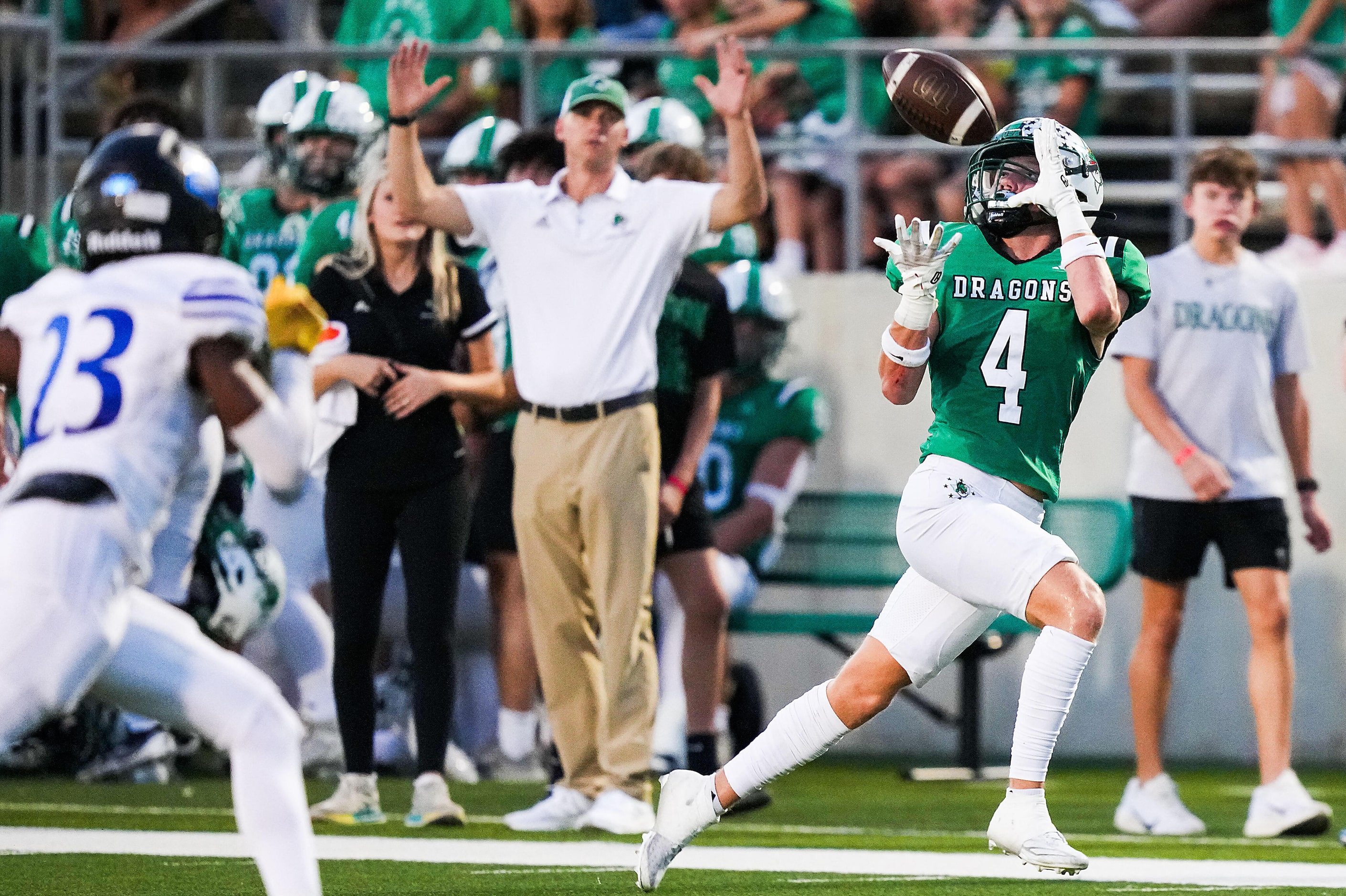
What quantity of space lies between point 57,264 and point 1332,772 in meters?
5.46

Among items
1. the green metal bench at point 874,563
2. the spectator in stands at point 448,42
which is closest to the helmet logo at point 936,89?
the green metal bench at point 874,563

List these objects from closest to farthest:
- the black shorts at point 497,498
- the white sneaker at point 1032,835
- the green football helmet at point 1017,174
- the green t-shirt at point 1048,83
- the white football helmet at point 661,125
→ the white sneaker at point 1032,835 < the green football helmet at point 1017,174 < the black shorts at point 497,498 < the white football helmet at point 661,125 < the green t-shirt at point 1048,83

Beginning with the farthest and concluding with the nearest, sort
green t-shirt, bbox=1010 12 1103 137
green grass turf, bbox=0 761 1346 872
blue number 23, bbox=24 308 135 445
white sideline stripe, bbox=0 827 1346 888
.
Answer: green t-shirt, bbox=1010 12 1103 137 → green grass turf, bbox=0 761 1346 872 → white sideline stripe, bbox=0 827 1346 888 → blue number 23, bbox=24 308 135 445

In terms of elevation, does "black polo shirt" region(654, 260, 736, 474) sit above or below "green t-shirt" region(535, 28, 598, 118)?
below

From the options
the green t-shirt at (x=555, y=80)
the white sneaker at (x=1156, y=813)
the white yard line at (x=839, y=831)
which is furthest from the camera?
the green t-shirt at (x=555, y=80)

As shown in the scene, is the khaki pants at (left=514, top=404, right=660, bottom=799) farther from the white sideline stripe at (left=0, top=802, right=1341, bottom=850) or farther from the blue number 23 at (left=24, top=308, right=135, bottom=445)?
the blue number 23 at (left=24, top=308, right=135, bottom=445)

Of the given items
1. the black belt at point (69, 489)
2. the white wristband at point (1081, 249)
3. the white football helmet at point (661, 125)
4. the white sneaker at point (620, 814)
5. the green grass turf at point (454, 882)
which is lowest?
the white sneaker at point (620, 814)

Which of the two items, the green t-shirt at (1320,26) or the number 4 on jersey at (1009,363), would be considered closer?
the number 4 on jersey at (1009,363)

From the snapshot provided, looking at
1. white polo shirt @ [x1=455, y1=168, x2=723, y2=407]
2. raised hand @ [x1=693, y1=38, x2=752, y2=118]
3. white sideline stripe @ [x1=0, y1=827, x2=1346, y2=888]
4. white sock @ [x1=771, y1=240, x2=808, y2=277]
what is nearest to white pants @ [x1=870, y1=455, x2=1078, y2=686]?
white sideline stripe @ [x1=0, y1=827, x2=1346, y2=888]

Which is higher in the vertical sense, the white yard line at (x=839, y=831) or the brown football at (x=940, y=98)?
the brown football at (x=940, y=98)

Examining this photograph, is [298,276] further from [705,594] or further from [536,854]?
[536,854]

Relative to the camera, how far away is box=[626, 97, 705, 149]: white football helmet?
807 centimetres

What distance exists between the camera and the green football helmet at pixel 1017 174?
4902 mm

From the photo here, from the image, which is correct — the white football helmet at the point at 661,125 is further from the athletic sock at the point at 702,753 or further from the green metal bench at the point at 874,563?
the athletic sock at the point at 702,753
